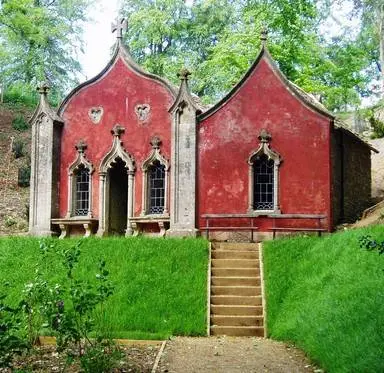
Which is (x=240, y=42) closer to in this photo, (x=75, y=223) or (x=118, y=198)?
(x=118, y=198)

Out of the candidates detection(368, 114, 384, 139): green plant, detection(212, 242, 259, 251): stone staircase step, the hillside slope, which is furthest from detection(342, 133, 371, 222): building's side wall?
the hillside slope

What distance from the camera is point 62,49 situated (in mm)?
46000

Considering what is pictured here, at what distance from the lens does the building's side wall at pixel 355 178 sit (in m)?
23.6

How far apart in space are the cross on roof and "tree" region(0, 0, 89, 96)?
751 inches

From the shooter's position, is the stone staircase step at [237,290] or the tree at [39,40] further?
the tree at [39,40]

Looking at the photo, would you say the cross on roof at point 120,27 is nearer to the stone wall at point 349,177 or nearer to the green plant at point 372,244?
the stone wall at point 349,177

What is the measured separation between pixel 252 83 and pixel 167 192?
15.5 ft

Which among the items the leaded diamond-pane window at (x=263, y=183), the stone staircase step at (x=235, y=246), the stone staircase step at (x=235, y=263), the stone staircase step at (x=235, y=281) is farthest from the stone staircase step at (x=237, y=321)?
the leaded diamond-pane window at (x=263, y=183)

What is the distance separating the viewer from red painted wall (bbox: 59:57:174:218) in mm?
22547

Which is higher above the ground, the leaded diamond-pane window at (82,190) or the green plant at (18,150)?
the green plant at (18,150)

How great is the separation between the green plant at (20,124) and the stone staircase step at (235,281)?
30.0 m

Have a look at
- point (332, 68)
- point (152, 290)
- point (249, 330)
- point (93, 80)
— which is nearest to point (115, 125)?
point (93, 80)

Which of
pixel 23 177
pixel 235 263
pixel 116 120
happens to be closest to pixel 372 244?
pixel 235 263

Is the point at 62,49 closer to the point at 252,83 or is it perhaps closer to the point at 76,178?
the point at 76,178
